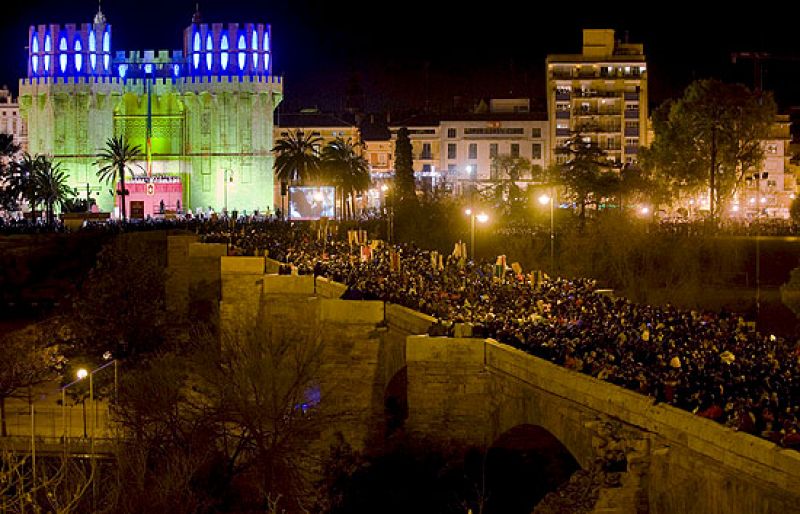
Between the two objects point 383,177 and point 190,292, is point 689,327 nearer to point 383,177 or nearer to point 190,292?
point 190,292

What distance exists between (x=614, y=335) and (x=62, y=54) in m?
74.7

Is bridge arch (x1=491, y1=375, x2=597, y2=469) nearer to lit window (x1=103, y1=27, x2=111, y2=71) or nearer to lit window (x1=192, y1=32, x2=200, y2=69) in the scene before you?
lit window (x1=192, y1=32, x2=200, y2=69)

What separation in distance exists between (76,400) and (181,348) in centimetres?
1020

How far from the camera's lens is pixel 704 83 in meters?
66.2

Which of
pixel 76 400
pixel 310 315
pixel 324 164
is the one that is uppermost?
pixel 324 164

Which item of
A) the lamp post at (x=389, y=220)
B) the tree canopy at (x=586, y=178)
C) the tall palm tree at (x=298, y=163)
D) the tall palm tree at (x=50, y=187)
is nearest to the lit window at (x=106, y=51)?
the tall palm tree at (x=50, y=187)

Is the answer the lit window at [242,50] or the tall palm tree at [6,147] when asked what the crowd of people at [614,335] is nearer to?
the lit window at [242,50]

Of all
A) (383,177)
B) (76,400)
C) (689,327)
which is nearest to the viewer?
(689,327)

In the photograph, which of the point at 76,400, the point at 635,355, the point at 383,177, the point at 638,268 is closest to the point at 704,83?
the point at 638,268

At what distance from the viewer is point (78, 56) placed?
87.7 meters

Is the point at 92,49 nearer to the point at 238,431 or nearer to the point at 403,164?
the point at 403,164

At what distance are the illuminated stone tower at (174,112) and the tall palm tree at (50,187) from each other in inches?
134

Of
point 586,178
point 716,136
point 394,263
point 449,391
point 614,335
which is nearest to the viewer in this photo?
point 614,335

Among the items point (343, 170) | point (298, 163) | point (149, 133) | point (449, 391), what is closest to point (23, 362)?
point (449, 391)
